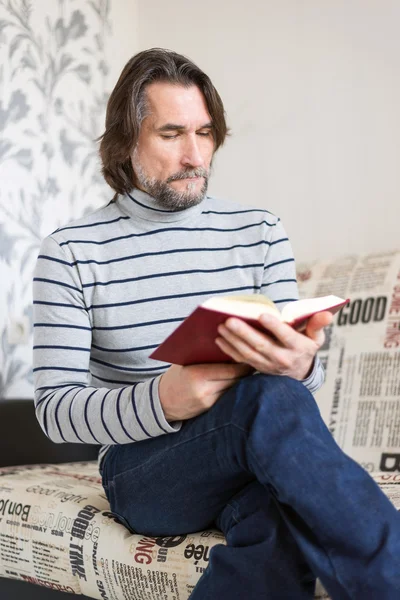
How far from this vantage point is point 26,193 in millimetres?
2295

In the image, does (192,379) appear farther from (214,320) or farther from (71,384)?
(71,384)

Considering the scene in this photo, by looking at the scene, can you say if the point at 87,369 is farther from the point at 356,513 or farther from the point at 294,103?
A: the point at 294,103

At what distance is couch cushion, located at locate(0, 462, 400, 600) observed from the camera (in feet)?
3.80

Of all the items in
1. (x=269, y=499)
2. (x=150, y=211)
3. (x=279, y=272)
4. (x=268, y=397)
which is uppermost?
(x=150, y=211)

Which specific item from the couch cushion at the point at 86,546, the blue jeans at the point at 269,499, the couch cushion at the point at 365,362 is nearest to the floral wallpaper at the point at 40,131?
the couch cushion at the point at 86,546

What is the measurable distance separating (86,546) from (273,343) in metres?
0.52

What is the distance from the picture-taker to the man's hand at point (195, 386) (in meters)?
1.02

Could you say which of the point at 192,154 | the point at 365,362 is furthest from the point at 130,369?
the point at 365,362

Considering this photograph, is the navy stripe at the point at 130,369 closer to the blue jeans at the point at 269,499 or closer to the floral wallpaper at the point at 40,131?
the blue jeans at the point at 269,499

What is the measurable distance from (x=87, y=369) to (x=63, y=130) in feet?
4.36

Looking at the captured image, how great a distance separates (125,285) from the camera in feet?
4.36

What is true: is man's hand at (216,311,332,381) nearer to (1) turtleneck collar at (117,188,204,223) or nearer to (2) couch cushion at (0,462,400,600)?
(2) couch cushion at (0,462,400,600)

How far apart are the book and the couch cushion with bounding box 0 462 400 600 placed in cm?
32

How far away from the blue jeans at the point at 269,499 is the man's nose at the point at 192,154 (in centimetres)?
49
